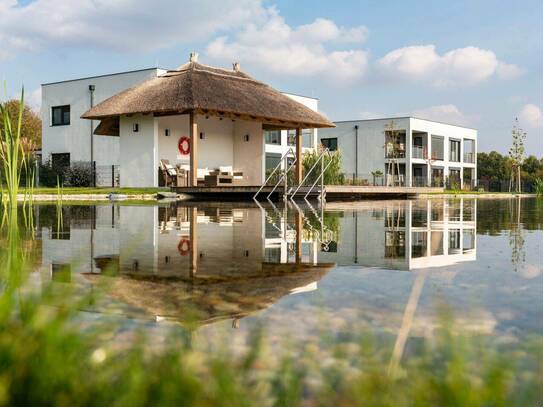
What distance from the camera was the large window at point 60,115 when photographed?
91.5ft

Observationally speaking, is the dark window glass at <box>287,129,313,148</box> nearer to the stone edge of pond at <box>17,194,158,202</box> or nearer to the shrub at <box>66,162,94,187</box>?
the shrub at <box>66,162,94,187</box>

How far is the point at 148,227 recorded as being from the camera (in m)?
6.59

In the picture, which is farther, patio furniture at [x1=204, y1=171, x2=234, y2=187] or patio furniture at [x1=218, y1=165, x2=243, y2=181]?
patio furniture at [x1=218, y1=165, x2=243, y2=181]

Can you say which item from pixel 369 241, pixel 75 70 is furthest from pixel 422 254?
pixel 75 70

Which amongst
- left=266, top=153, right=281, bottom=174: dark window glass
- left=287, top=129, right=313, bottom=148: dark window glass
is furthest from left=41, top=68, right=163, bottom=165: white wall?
left=287, top=129, right=313, bottom=148: dark window glass

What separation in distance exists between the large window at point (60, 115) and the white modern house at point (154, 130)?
0.15ft

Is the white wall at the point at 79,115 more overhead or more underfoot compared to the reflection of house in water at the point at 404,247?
more overhead

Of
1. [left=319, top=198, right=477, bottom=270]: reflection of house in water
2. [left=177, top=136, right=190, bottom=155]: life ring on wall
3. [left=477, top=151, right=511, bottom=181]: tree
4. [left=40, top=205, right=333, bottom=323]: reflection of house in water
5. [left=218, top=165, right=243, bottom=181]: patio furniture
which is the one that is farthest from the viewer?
[left=477, top=151, right=511, bottom=181]: tree

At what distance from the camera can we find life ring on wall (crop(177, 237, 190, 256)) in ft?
14.0

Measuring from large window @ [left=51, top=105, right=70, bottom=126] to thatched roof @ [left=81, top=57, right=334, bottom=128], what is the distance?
29.6ft

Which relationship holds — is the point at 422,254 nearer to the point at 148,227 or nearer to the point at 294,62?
the point at 148,227

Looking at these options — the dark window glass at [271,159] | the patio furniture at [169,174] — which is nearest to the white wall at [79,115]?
the patio furniture at [169,174]

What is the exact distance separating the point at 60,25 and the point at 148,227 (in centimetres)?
2124

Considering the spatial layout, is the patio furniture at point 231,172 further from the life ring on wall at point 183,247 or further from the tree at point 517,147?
the tree at point 517,147
